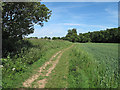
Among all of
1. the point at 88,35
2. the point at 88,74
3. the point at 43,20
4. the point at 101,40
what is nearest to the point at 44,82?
the point at 88,74

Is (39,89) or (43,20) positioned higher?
(43,20)

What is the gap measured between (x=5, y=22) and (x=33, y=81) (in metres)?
9.36

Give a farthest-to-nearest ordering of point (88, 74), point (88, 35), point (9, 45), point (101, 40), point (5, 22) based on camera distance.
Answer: point (88, 35)
point (101, 40)
point (9, 45)
point (5, 22)
point (88, 74)

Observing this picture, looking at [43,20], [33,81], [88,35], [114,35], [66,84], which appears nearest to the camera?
[66,84]

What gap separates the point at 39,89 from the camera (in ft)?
22.5

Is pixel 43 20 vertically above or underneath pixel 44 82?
above

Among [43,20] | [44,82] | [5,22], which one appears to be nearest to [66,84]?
[44,82]

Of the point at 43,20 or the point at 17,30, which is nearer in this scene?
the point at 17,30

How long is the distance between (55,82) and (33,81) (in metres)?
1.87

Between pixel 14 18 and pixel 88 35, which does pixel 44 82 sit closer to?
pixel 14 18

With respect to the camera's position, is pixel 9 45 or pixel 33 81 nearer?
pixel 33 81

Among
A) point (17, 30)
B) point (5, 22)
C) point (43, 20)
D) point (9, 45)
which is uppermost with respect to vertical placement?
point (43, 20)

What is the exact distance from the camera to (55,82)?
782cm

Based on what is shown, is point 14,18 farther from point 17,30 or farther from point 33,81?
point 33,81
